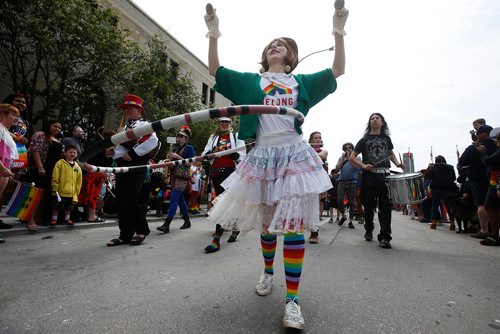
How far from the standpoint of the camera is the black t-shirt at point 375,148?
5164 millimetres

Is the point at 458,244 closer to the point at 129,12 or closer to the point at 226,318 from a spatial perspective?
the point at 226,318

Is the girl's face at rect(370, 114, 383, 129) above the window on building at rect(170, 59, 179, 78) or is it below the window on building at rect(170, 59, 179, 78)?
below

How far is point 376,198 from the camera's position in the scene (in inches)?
212

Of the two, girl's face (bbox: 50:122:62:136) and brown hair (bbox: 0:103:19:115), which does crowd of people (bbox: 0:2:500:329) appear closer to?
brown hair (bbox: 0:103:19:115)

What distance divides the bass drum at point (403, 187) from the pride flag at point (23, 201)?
597cm

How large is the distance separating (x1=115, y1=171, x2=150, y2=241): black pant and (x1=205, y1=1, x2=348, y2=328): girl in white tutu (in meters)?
2.44

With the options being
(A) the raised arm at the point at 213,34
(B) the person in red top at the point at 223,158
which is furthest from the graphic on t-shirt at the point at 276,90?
(B) the person in red top at the point at 223,158

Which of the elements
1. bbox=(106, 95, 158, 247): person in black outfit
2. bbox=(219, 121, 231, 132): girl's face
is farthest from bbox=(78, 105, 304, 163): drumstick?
bbox=(219, 121, 231, 132): girl's face

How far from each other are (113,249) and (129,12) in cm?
1721

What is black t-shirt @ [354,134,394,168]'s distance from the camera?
5.16 m

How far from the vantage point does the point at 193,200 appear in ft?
35.1

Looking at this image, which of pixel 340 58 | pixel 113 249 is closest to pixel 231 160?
pixel 113 249

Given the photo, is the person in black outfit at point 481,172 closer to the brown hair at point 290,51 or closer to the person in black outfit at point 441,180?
the person in black outfit at point 441,180

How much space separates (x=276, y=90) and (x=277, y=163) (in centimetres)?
59
